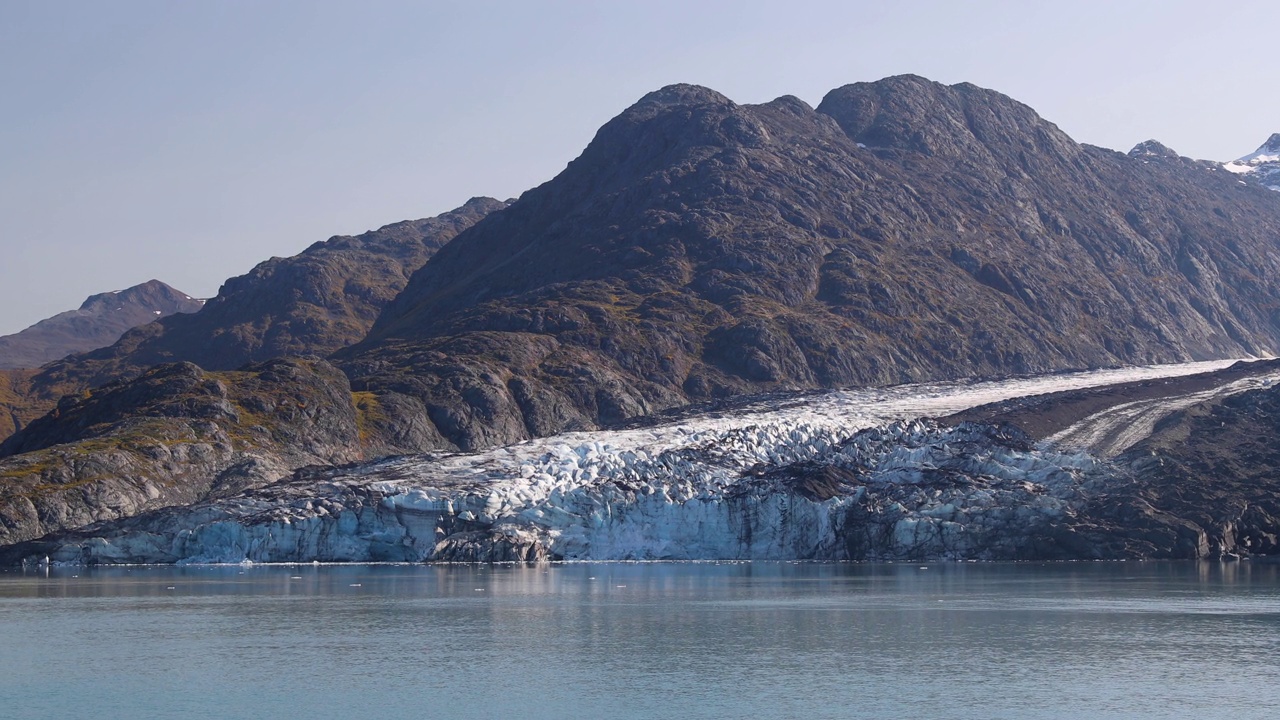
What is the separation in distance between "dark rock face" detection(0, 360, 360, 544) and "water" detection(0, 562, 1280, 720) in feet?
69.7

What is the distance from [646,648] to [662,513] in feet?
178

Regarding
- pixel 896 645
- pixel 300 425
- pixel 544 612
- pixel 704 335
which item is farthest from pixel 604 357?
pixel 896 645

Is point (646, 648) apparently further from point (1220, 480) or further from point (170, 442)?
point (170, 442)

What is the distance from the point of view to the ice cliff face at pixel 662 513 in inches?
4313

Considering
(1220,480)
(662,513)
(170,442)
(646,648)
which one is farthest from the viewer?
(170,442)

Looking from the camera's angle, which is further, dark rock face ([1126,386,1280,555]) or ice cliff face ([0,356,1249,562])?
dark rock face ([1126,386,1280,555])

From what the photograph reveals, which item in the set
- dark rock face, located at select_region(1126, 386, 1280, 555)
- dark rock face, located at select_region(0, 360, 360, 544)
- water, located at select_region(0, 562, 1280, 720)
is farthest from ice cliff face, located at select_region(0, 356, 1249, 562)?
water, located at select_region(0, 562, 1280, 720)

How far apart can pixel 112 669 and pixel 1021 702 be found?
112ft

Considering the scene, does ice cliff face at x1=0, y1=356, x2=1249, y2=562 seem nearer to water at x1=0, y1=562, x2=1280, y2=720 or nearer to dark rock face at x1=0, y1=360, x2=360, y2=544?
dark rock face at x1=0, y1=360, x2=360, y2=544

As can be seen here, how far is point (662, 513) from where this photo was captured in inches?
4478

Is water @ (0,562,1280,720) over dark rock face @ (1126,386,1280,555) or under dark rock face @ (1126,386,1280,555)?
under

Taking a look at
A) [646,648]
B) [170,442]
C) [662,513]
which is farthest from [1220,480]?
[170,442]

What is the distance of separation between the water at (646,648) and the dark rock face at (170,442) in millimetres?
21239

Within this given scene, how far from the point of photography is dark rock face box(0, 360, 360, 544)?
376 ft
